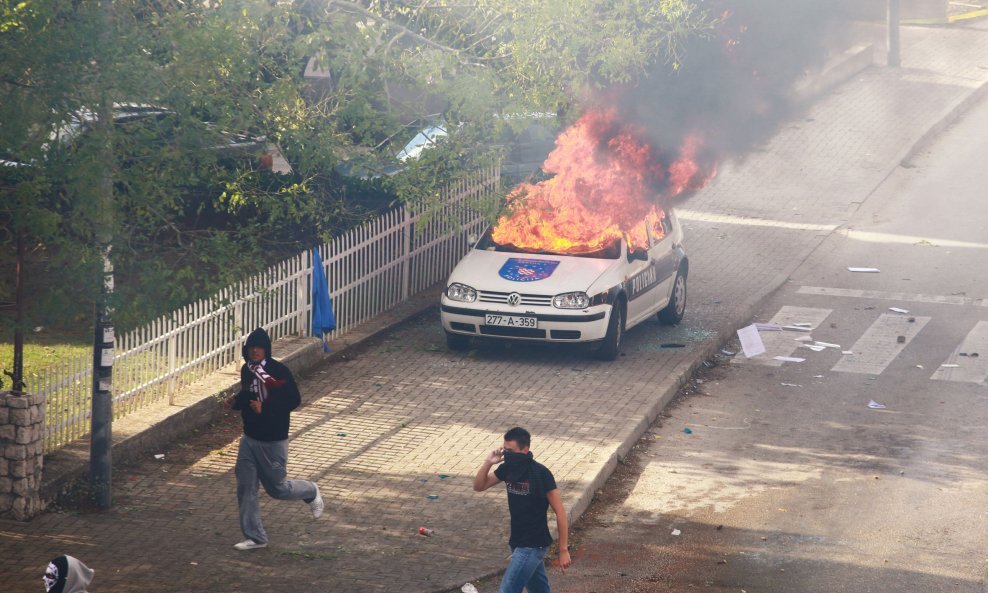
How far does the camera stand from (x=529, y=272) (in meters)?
14.7

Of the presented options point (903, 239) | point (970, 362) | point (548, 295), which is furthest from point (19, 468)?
Result: point (903, 239)

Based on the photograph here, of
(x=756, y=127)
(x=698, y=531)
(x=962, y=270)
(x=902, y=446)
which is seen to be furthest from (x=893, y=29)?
(x=698, y=531)

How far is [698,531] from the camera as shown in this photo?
1032cm

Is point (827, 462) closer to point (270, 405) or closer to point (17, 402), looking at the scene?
point (270, 405)

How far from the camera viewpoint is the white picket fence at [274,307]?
1069 centimetres

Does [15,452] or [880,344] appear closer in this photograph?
[15,452]

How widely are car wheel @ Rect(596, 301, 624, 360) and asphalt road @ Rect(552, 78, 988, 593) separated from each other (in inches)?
39.3

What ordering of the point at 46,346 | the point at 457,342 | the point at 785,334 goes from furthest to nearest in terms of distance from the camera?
the point at 785,334 → the point at 457,342 → the point at 46,346

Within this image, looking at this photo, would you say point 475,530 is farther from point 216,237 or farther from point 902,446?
point 902,446

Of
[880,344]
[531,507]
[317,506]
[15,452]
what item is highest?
[531,507]

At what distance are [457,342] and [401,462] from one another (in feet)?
11.7

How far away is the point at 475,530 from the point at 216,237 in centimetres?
288

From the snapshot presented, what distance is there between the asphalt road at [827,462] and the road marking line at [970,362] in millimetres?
31

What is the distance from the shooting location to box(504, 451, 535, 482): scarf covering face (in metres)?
8.00
